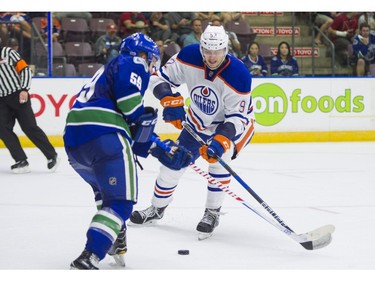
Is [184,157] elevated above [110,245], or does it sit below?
above

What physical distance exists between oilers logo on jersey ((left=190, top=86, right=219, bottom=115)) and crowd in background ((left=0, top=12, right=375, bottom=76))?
14.3 ft

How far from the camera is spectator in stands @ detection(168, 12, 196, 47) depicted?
9914mm

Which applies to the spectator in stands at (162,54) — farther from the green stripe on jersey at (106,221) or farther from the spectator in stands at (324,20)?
the green stripe on jersey at (106,221)

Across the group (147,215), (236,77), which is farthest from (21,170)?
(236,77)

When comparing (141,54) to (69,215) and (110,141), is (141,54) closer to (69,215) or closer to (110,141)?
(110,141)

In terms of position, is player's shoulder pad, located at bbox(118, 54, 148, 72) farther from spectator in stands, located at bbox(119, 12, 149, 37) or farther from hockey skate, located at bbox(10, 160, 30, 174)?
spectator in stands, located at bbox(119, 12, 149, 37)

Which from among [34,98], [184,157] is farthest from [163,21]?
[184,157]

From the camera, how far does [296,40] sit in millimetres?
10234

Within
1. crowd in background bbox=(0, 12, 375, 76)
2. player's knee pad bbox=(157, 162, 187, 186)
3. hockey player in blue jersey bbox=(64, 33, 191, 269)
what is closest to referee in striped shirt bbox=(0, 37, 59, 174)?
crowd in background bbox=(0, 12, 375, 76)

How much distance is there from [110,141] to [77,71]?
571cm

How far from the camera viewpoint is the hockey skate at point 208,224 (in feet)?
14.5

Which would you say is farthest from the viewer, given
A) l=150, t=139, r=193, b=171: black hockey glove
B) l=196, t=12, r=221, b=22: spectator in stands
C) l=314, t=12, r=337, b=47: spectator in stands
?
l=314, t=12, r=337, b=47: spectator in stands

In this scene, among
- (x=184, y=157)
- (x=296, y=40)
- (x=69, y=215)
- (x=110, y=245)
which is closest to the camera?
(x=110, y=245)

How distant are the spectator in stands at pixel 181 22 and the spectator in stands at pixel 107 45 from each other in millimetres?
785
